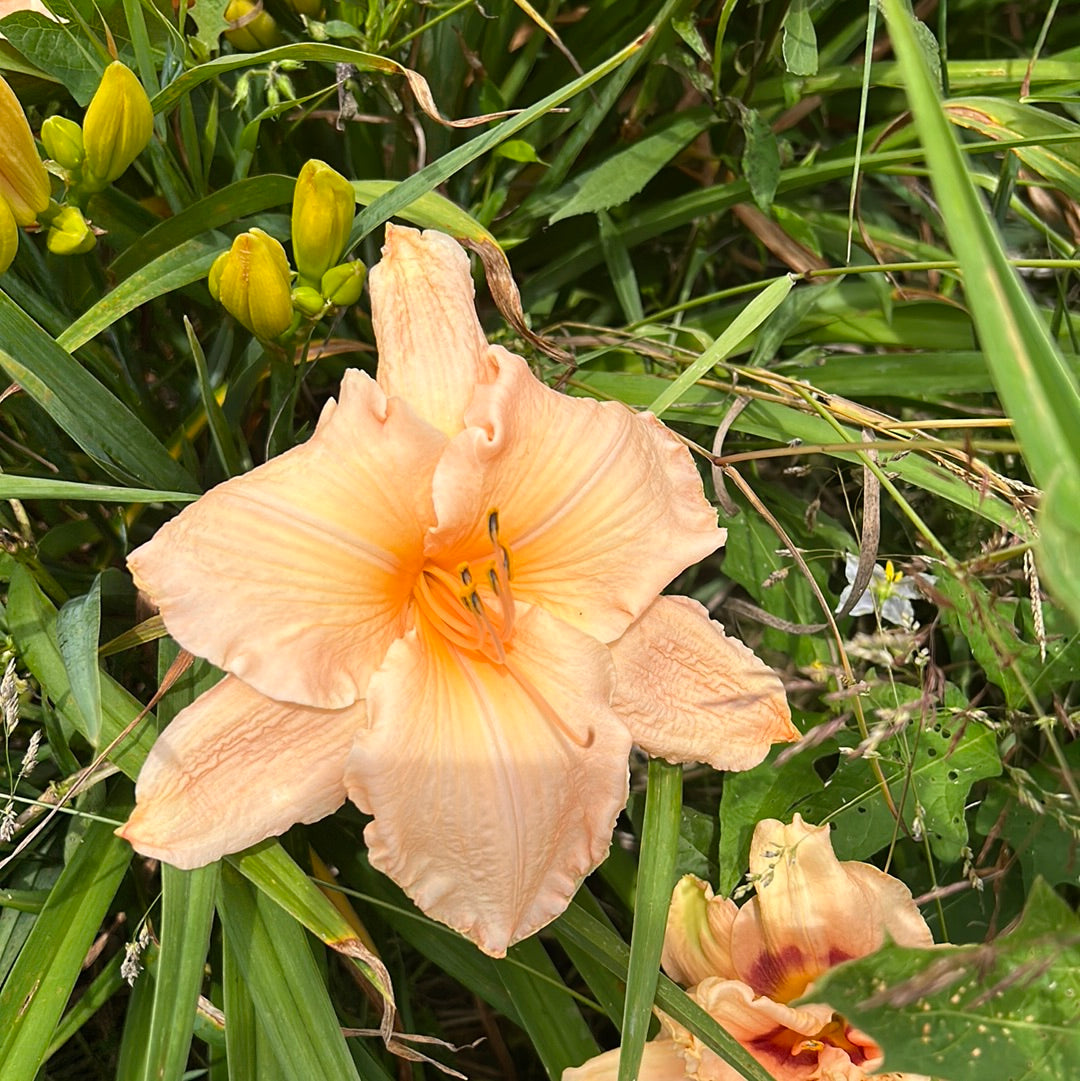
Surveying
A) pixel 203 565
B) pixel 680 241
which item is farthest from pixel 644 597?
pixel 680 241

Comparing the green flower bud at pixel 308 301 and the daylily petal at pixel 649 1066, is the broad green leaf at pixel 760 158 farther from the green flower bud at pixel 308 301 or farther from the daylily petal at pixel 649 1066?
the daylily petal at pixel 649 1066

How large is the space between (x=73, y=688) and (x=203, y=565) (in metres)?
0.15

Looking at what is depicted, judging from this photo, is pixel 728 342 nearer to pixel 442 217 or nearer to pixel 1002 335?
pixel 442 217

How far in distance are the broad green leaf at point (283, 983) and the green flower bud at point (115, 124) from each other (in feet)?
1.94

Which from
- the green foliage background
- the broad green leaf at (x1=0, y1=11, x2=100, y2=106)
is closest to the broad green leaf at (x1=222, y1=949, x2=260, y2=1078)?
the green foliage background

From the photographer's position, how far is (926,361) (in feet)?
3.90

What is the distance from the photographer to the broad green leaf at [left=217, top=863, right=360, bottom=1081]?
31.5 inches

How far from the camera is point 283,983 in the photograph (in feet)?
2.72

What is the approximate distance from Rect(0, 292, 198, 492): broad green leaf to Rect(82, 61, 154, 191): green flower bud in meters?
0.15

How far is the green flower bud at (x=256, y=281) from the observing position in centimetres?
81

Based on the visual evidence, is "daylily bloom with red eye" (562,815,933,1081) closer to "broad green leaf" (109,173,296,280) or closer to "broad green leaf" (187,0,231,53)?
"broad green leaf" (109,173,296,280)

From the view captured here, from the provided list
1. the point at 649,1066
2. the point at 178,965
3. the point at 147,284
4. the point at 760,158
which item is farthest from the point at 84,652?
the point at 760,158

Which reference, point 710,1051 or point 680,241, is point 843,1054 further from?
point 680,241

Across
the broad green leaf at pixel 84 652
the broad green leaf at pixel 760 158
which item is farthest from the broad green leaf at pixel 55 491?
the broad green leaf at pixel 760 158
